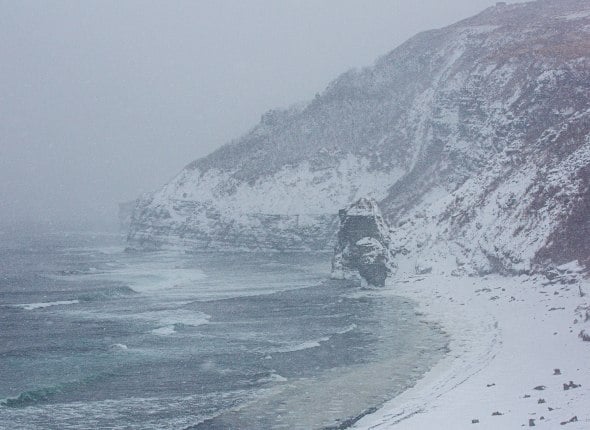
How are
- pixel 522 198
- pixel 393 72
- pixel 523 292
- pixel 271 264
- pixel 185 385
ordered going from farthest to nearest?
pixel 393 72, pixel 271 264, pixel 522 198, pixel 523 292, pixel 185 385

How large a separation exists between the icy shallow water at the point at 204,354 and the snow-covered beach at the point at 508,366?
1779 millimetres

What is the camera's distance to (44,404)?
80.5 ft

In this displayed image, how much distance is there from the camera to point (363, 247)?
2368 inches

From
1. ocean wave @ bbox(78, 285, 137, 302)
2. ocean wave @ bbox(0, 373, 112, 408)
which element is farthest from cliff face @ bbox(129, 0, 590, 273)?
ocean wave @ bbox(0, 373, 112, 408)

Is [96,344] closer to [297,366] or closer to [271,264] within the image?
[297,366]

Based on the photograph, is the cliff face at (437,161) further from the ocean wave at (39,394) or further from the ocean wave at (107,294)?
the ocean wave at (39,394)

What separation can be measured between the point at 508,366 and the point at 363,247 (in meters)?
35.6

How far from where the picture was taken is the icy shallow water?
23106 millimetres

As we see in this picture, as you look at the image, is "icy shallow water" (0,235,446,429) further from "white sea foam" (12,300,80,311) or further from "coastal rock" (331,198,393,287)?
"coastal rock" (331,198,393,287)

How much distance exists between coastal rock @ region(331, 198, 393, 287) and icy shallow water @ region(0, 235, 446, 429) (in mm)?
3015

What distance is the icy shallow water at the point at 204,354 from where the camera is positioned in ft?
75.8

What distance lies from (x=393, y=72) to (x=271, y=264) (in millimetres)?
75123

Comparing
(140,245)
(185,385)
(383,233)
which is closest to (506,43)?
(383,233)

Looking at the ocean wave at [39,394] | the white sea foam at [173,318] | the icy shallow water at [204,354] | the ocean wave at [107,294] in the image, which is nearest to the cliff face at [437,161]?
the icy shallow water at [204,354]
